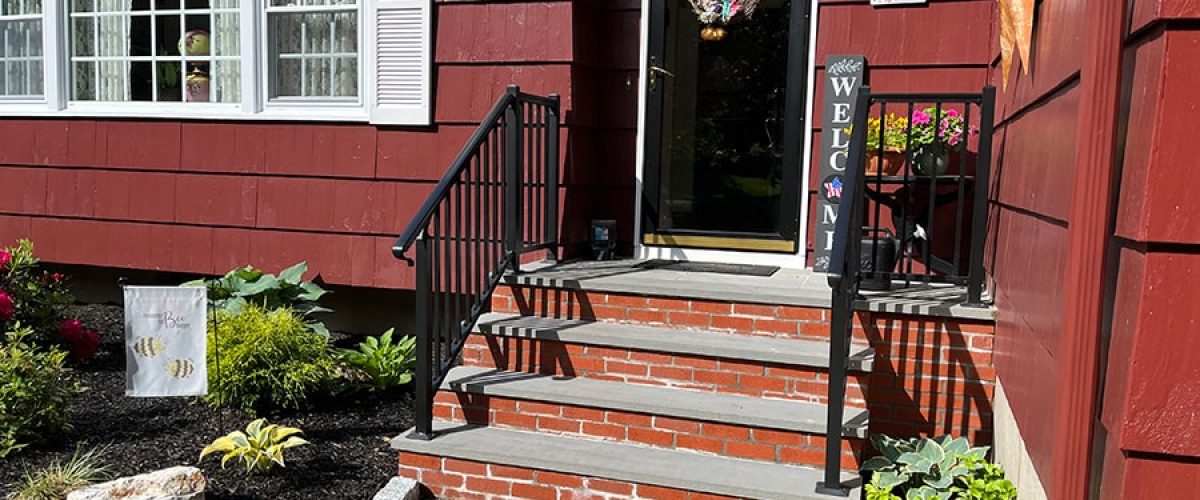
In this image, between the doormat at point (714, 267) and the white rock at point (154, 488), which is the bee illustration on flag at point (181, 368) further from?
the doormat at point (714, 267)

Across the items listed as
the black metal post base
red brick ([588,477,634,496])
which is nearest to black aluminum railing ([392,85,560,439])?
red brick ([588,477,634,496])

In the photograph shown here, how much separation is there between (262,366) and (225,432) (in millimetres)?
307

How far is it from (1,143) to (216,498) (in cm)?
364

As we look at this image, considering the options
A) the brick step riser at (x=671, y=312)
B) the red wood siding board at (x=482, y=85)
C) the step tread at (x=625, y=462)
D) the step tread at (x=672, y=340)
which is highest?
the red wood siding board at (x=482, y=85)

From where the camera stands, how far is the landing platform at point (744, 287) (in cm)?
341

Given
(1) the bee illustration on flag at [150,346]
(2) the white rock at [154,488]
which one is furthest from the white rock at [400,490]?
(1) the bee illustration on flag at [150,346]

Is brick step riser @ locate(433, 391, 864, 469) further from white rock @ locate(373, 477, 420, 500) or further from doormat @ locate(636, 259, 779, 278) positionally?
doormat @ locate(636, 259, 779, 278)

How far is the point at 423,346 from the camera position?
328cm

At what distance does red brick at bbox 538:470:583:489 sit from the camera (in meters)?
3.06

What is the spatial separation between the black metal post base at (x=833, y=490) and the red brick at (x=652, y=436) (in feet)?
1.86

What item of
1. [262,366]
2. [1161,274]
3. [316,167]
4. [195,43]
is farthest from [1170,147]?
[195,43]

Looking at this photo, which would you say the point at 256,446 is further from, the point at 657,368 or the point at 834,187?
the point at 834,187

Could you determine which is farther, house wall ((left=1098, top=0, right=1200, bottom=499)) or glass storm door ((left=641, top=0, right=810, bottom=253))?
glass storm door ((left=641, top=0, right=810, bottom=253))

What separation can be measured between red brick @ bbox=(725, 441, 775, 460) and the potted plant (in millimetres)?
1396
